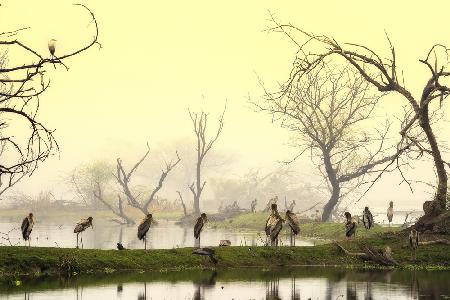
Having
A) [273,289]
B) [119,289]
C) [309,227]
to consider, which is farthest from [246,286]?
[309,227]

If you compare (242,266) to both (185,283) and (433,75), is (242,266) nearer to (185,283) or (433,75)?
(185,283)

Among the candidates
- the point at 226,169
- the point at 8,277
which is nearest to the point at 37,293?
the point at 8,277

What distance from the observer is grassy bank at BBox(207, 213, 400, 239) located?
5578 cm

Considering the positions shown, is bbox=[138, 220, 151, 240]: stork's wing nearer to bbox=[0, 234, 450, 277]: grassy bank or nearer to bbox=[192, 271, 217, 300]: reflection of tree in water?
bbox=[0, 234, 450, 277]: grassy bank

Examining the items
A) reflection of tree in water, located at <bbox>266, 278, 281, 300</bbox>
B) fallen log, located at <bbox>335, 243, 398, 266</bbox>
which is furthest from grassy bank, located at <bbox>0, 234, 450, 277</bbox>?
reflection of tree in water, located at <bbox>266, 278, 281, 300</bbox>

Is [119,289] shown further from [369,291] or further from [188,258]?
[369,291]

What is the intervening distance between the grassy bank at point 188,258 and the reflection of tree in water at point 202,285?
3.09 m

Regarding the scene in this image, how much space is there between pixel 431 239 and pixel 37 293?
2032cm

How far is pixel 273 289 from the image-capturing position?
1130 inches

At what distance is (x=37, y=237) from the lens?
6319cm

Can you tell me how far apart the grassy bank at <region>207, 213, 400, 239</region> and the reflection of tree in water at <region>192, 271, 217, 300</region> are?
13.8m

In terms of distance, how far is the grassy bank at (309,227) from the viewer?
55781 millimetres

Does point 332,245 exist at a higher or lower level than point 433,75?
lower

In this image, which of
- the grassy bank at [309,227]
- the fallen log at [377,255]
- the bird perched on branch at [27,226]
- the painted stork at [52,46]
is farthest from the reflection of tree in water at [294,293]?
the grassy bank at [309,227]
